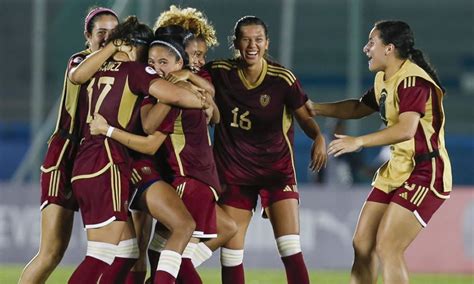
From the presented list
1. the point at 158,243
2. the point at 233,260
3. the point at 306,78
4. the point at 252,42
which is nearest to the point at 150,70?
the point at 252,42

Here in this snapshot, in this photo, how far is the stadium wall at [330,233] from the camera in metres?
15.0

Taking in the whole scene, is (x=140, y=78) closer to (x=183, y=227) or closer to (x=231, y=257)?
(x=183, y=227)

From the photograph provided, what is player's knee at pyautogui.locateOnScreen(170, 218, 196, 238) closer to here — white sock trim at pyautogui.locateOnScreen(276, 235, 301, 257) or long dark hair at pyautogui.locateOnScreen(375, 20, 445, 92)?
white sock trim at pyautogui.locateOnScreen(276, 235, 301, 257)

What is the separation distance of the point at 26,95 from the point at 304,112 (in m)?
12.4

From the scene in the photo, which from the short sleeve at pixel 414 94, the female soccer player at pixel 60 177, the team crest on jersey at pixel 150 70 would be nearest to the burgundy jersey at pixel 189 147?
the team crest on jersey at pixel 150 70

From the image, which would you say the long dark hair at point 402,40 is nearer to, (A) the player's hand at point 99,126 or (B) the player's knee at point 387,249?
(B) the player's knee at point 387,249

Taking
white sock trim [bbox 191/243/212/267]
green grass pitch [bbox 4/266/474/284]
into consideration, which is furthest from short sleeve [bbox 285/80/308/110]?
green grass pitch [bbox 4/266/474/284]

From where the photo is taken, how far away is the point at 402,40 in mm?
8500

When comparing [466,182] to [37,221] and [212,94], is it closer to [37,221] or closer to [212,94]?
[37,221]

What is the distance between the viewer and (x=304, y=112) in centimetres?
888

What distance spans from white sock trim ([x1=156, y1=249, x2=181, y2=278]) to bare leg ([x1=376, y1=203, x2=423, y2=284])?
1473mm

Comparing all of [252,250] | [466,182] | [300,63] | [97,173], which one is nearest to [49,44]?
[252,250]

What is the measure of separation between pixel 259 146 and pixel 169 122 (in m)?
1.18

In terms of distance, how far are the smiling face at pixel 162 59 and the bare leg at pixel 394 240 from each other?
6.11ft
